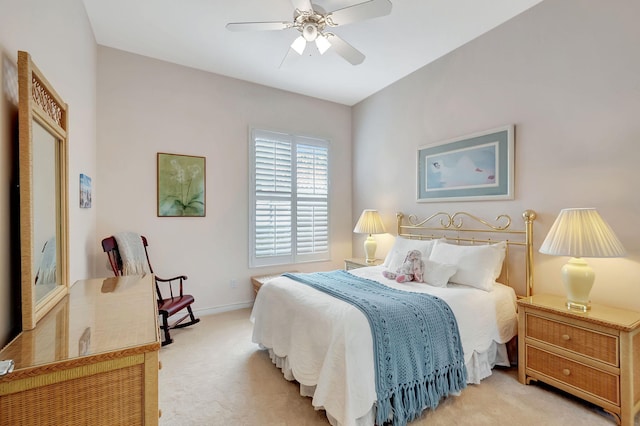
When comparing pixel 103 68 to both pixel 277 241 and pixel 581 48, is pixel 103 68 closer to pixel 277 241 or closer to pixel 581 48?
pixel 277 241

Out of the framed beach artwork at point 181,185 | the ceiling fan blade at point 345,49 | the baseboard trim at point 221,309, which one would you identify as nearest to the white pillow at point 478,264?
the ceiling fan blade at point 345,49

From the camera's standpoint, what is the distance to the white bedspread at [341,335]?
1.78 m

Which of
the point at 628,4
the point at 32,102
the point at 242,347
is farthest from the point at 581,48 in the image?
the point at 242,347

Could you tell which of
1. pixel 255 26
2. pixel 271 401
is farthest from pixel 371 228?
pixel 255 26

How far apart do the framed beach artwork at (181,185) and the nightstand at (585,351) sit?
11.7 feet

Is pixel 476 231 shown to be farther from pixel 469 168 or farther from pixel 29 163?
pixel 29 163

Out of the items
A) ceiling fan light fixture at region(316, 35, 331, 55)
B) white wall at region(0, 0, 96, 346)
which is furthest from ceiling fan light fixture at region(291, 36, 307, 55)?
white wall at region(0, 0, 96, 346)

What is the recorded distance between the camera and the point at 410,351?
1976 millimetres

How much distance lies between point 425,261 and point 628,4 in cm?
242

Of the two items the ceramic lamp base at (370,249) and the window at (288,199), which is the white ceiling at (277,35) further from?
the ceramic lamp base at (370,249)

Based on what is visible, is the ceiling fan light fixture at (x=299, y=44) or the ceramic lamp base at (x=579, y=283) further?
the ceiling fan light fixture at (x=299, y=44)

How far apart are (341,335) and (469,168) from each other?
2374mm

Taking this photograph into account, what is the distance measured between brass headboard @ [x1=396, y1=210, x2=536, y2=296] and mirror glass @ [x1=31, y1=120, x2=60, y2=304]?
3.36 metres

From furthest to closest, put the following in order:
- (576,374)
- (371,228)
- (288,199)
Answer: (288,199)
(371,228)
(576,374)
